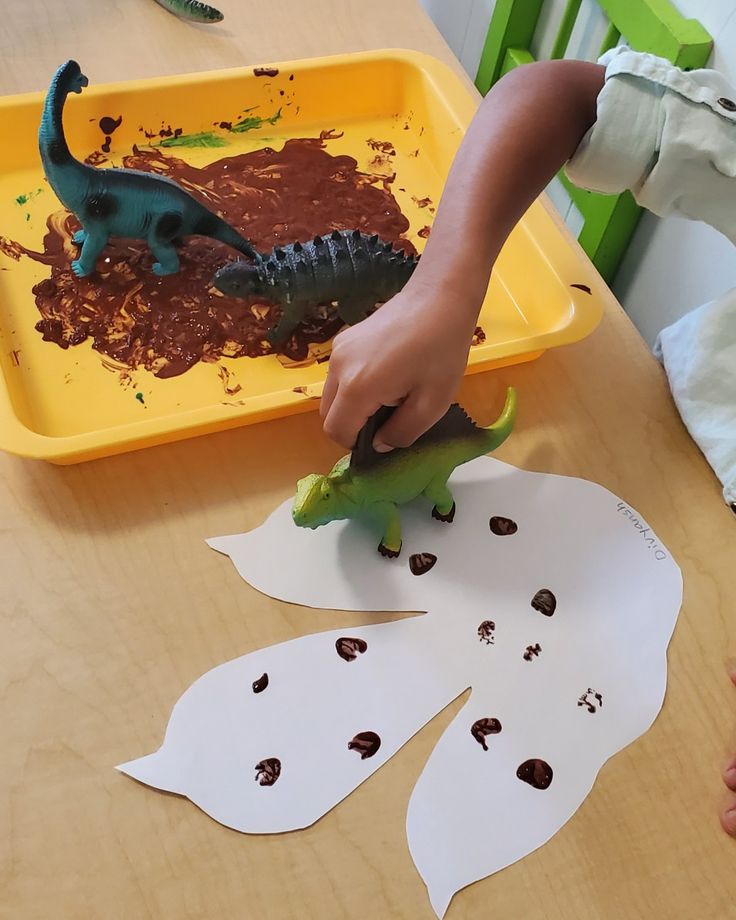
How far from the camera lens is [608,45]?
759mm

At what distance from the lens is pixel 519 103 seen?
50 centimetres

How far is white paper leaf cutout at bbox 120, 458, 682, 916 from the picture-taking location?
0.42m

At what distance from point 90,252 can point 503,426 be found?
335mm

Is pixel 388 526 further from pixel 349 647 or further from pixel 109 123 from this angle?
pixel 109 123

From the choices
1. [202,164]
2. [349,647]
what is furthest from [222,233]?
[349,647]

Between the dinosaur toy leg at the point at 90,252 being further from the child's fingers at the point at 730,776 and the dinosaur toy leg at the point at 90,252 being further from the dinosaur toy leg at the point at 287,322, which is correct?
the child's fingers at the point at 730,776

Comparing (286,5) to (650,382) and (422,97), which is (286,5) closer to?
(422,97)

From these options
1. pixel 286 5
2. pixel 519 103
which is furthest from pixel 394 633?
pixel 286 5

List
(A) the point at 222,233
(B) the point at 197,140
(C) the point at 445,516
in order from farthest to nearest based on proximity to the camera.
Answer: (B) the point at 197,140 < (A) the point at 222,233 < (C) the point at 445,516

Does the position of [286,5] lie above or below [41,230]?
above

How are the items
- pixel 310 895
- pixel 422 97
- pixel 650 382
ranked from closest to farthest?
1. pixel 310 895
2. pixel 650 382
3. pixel 422 97

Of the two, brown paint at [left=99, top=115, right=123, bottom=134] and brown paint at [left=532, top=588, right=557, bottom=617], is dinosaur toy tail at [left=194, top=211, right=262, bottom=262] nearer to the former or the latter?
brown paint at [left=99, top=115, right=123, bottom=134]

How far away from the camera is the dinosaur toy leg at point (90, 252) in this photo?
60 cm

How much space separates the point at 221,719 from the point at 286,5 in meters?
0.73
